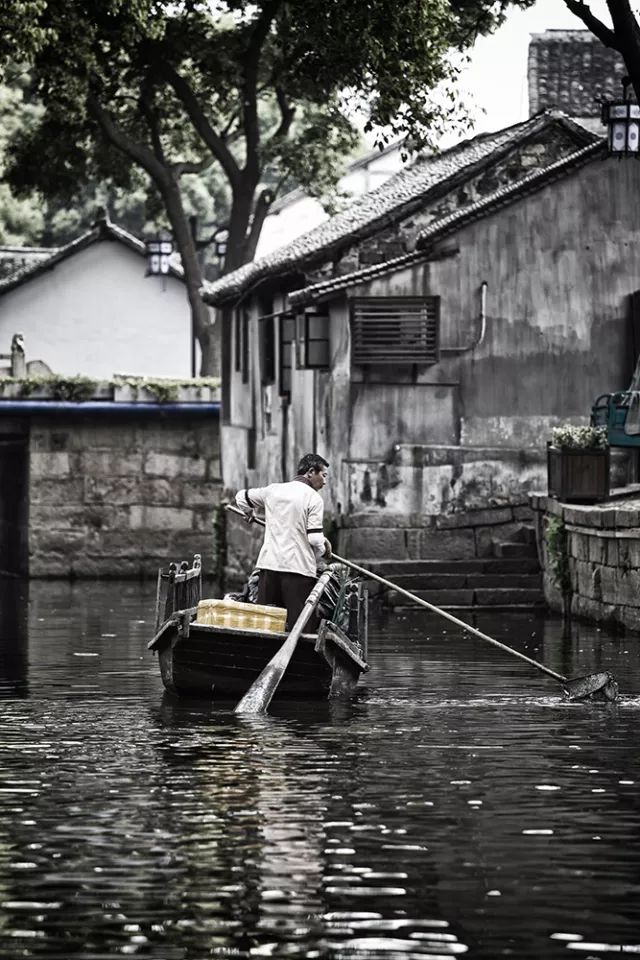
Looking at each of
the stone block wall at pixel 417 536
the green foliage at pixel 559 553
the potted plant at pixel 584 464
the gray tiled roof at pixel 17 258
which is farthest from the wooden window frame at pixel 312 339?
the gray tiled roof at pixel 17 258

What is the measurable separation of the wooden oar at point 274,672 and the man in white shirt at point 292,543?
43cm

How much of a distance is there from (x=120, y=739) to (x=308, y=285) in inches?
669

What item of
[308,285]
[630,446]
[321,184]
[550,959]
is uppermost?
[321,184]

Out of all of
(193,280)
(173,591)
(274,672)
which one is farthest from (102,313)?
(274,672)

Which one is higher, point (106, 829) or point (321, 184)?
point (321, 184)

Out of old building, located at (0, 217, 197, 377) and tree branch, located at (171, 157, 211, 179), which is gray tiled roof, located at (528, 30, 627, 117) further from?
old building, located at (0, 217, 197, 377)

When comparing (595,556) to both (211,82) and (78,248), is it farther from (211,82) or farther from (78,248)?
(78,248)

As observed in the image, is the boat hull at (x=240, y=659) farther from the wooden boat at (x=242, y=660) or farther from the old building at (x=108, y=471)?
the old building at (x=108, y=471)

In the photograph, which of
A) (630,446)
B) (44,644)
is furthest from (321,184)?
(44,644)

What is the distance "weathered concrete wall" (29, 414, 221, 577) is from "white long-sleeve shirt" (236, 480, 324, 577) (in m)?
21.2

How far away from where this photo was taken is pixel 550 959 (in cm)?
784

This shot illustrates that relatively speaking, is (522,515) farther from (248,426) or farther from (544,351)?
(248,426)

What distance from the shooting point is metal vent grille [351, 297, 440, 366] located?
93.2ft

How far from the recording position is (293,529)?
16.6 meters
